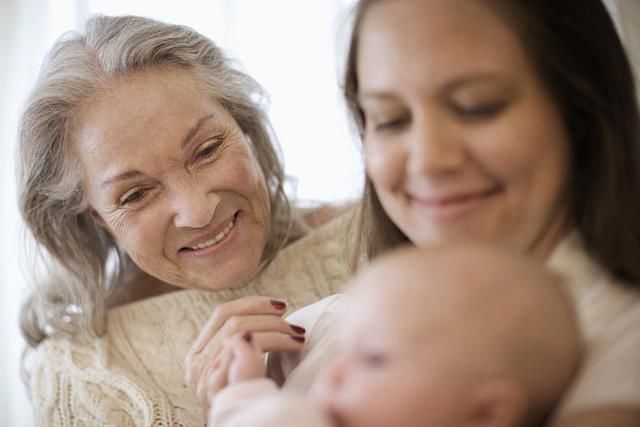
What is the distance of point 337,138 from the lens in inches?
105

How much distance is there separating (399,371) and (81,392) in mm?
1395

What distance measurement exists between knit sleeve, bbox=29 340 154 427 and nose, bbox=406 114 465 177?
4.13ft

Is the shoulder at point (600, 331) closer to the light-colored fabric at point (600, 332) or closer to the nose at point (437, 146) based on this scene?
the light-colored fabric at point (600, 332)

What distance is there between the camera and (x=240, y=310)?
4.75 ft

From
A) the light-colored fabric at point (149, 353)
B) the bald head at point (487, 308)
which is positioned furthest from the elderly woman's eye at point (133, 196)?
the bald head at point (487, 308)

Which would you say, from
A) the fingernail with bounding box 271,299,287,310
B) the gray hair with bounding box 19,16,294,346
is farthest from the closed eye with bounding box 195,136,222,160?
the fingernail with bounding box 271,299,287,310

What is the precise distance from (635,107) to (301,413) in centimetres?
66

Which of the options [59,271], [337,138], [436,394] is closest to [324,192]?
[337,138]

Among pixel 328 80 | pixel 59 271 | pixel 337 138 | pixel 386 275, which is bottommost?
pixel 59 271

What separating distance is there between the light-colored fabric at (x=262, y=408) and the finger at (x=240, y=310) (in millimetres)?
322

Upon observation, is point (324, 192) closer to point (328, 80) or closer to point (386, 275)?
point (328, 80)

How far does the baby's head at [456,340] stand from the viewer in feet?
2.79

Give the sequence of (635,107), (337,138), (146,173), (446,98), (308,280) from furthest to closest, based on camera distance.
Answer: (337,138) → (308,280) → (146,173) → (635,107) → (446,98)

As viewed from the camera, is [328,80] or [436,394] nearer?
[436,394]
